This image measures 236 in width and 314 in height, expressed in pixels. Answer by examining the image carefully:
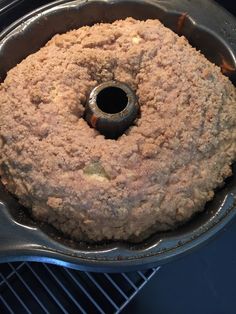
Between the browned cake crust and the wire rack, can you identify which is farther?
the wire rack

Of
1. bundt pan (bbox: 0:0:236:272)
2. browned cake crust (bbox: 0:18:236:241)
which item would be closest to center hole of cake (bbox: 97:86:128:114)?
browned cake crust (bbox: 0:18:236:241)

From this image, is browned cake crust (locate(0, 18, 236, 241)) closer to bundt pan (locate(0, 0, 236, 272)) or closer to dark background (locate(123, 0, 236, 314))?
bundt pan (locate(0, 0, 236, 272))

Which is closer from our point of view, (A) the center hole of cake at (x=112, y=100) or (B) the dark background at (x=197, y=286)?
(A) the center hole of cake at (x=112, y=100)

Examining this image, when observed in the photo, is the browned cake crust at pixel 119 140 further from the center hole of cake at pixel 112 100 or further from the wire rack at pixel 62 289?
the wire rack at pixel 62 289

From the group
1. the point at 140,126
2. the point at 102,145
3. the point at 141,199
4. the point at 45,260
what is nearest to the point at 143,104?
the point at 140,126

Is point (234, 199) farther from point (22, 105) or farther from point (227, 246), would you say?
point (22, 105)

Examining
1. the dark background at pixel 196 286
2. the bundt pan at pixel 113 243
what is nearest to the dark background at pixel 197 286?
the dark background at pixel 196 286
